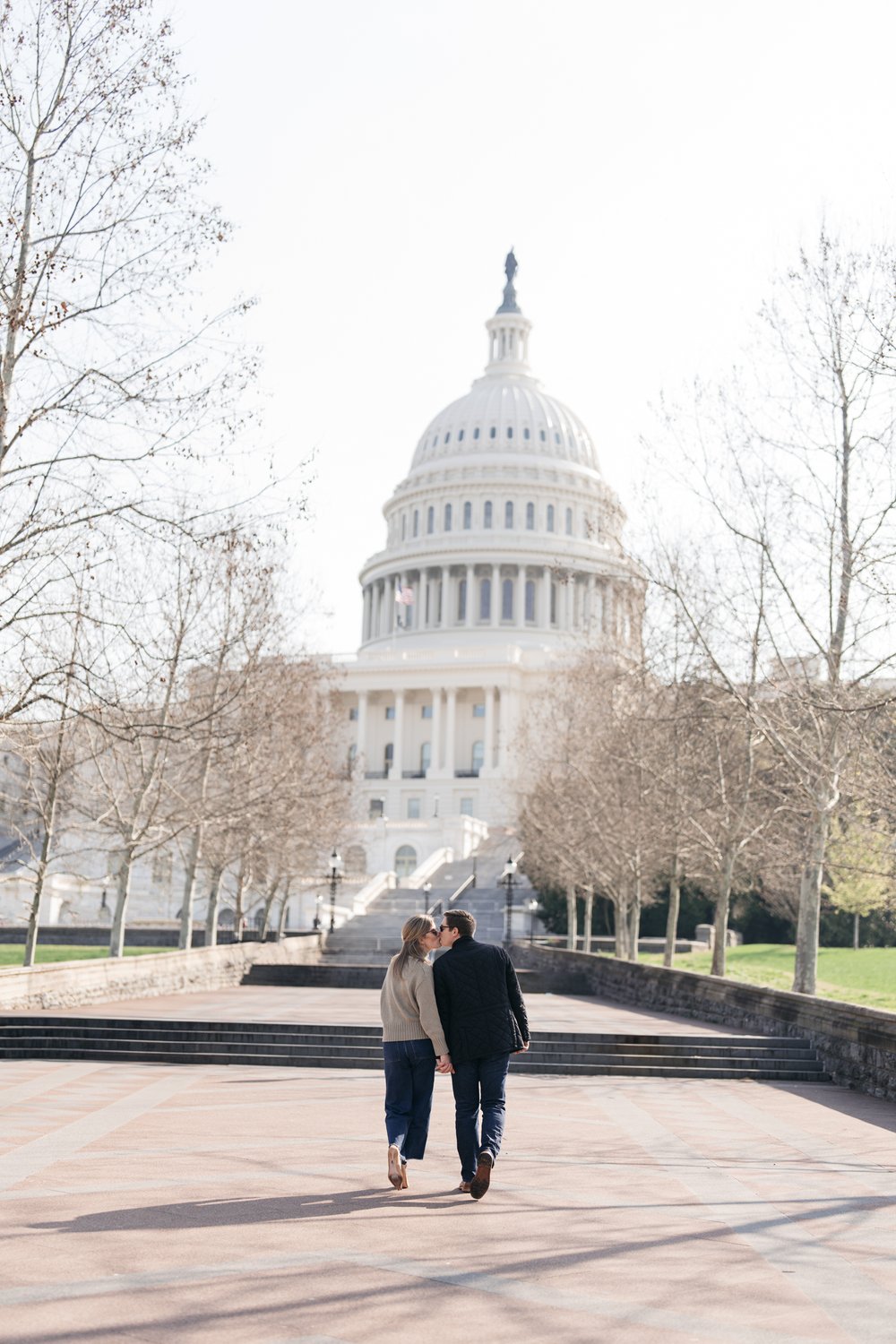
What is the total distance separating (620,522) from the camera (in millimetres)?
28797

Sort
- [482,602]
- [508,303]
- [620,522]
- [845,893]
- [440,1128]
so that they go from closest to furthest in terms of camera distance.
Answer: [440,1128]
[620,522]
[845,893]
[482,602]
[508,303]

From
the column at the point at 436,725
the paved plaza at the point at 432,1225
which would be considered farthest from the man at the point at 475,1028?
the column at the point at 436,725

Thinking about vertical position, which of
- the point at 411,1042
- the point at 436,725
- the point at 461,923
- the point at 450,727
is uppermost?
the point at 436,725

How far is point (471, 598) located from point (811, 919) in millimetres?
97900

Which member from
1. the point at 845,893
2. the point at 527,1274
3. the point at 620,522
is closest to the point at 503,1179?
the point at 527,1274

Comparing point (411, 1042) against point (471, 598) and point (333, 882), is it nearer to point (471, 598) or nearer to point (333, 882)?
point (333, 882)

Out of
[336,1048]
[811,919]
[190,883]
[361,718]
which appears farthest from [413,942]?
[361,718]

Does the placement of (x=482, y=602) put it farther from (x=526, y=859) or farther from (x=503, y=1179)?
(x=503, y=1179)

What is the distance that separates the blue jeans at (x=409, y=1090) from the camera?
9391 mm

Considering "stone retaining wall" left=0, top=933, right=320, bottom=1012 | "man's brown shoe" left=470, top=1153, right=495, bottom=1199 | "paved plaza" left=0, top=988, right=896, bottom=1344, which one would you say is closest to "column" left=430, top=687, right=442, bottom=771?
"stone retaining wall" left=0, top=933, right=320, bottom=1012

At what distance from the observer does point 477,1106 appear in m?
9.31

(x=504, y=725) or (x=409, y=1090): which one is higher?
(x=504, y=725)

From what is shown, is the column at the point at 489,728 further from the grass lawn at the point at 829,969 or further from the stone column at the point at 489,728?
the grass lawn at the point at 829,969

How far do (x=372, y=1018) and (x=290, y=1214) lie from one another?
47.4 feet
